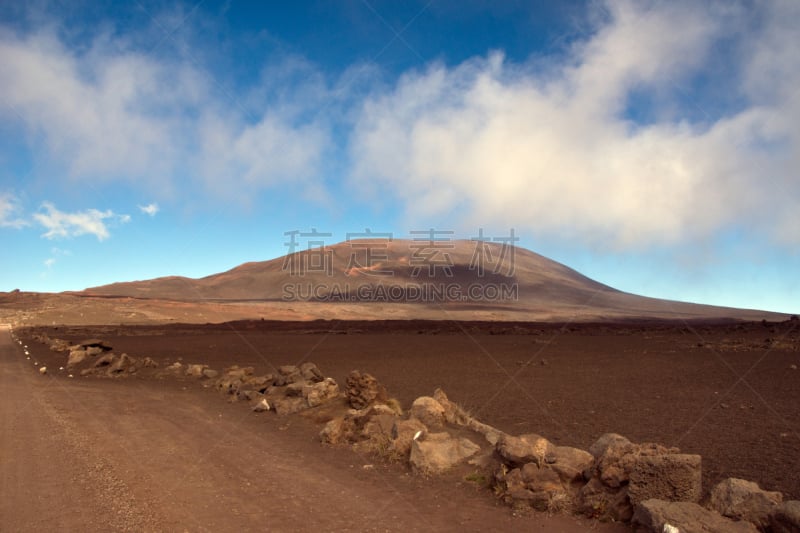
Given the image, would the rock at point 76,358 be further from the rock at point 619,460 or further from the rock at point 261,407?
the rock at point 619,460

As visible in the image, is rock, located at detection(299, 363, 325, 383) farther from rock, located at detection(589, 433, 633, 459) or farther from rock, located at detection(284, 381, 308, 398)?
rock, located at detection(589, 433, 633, 459)

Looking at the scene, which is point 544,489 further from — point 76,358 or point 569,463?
point 76,358

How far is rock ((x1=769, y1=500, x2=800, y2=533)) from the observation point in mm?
4211

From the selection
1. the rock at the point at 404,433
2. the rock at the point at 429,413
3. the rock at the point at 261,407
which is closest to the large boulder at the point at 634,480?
the rock at the point at 404,433

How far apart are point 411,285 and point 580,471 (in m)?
127

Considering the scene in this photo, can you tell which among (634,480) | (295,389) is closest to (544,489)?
(634,480)

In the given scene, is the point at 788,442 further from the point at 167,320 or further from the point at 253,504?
the point at 167,320

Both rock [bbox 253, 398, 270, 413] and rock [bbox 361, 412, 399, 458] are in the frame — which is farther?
rock [bbox 253, 398, 270, 413]

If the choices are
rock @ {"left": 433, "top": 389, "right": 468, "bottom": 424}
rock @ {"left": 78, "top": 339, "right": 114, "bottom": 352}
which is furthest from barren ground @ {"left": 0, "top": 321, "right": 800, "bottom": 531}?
rock @ {"left": 78, "top": 339, "right": 114, "bottom": 352}

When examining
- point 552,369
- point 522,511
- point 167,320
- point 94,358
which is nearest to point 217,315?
point 167,320

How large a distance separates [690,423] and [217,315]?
65701 millimetres

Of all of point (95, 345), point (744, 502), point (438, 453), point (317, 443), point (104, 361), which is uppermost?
point (95, 345)

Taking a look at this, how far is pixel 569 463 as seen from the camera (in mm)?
6293

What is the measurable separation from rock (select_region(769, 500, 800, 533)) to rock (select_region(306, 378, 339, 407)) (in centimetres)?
920
